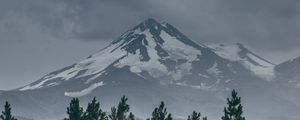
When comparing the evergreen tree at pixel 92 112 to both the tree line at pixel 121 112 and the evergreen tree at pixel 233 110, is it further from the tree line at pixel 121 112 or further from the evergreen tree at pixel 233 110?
the evergreen tree at pixel 233 110

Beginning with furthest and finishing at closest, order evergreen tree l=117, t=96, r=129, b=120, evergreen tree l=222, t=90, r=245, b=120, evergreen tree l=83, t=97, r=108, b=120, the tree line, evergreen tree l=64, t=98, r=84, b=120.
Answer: evergreen tree l=117, t=96, r=129, b=120
evergreen tree l=83, t=97, r=108, b=120
evergreen tree l=64, t=98, r=84, b=120
the tree line
evergreen tree l=222, t=90, r=245, b=120

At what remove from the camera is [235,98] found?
6031cm

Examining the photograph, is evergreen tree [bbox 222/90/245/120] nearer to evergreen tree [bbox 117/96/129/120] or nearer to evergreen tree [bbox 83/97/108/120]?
evergreen tree [bbox 117/96/129/120]

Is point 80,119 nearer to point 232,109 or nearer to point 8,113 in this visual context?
point 8,113

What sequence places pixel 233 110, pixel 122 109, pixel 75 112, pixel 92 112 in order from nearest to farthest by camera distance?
pixel 233 110
pixel 75 112
pixel 122 109
pixel 92 112

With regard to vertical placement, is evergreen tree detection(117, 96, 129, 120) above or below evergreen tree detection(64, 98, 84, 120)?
above

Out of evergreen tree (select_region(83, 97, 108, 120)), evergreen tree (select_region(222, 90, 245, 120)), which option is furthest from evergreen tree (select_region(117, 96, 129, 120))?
evergreen tree (select_region(222, 90, 245, 120))

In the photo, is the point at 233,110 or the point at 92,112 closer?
the point at 233,110

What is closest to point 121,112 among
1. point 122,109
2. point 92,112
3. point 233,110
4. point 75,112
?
point 122,109

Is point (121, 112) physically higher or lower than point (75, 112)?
higher

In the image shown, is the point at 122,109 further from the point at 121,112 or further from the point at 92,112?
the point at 92,112

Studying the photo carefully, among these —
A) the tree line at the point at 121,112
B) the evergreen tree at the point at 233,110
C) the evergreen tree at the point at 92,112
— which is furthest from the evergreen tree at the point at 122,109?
the evergreen tree at the point at 233,110

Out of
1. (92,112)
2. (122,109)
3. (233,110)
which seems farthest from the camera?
(92,112)

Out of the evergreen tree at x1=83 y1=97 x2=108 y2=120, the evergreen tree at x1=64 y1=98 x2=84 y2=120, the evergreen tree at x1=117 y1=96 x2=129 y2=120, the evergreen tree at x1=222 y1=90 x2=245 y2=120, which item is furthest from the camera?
the evergreen tree at x1=117 y1=96 x2=129 y2=120
